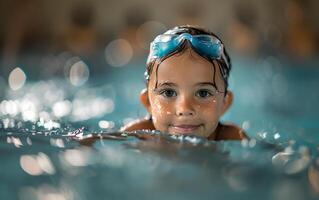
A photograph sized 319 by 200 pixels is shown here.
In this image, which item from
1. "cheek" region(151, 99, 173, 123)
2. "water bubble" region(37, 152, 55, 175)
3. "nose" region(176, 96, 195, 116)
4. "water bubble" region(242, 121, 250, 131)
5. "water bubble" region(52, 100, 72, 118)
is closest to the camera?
"water bubble" region(37, 152, 55, 175)

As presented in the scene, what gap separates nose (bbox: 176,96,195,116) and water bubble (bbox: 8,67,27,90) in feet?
19.1

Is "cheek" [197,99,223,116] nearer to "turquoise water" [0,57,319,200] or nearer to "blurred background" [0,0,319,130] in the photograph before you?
"turquoise water" [0,57,319,200]

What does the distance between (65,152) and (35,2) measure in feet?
47.9

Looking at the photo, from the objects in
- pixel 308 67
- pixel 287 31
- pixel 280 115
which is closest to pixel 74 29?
pixel 287 31

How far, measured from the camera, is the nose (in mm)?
3236

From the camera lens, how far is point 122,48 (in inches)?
616

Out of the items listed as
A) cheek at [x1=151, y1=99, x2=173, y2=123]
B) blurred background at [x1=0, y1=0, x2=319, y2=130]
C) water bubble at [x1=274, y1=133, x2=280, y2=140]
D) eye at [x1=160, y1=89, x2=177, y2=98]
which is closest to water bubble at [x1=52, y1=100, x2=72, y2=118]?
blurred background at [x1=0, y1=0, x2=319, y2=130]

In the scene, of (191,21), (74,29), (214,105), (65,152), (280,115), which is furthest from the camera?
(191,21)

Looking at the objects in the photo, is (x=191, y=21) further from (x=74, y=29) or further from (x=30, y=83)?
(x=30, y=83)

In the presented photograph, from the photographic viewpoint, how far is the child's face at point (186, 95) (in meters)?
3.27

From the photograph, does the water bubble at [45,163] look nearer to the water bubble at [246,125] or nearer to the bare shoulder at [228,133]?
the bare shoulder at [228,133]

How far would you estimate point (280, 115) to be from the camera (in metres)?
7.05

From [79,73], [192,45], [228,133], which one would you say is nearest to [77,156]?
[192,45]

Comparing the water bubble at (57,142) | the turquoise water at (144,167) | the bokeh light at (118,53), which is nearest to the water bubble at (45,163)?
the turquoise water at (144,167)
